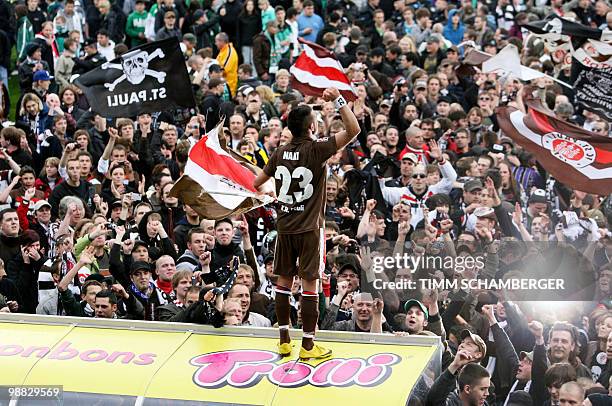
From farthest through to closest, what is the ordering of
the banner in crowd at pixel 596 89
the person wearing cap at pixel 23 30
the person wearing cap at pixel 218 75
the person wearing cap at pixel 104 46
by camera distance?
the person wearing cap at pixel 23 30 → the person wearing cap at pixel 104 46 → the person wearing cap at pixel 218 75 → the banner in crowd at pixel 596 89

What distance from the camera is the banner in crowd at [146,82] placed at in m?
16.8

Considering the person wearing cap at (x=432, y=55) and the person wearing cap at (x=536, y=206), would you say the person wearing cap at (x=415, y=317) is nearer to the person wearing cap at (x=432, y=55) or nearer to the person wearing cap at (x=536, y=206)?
the person wearing cap at (x=536, y=206)

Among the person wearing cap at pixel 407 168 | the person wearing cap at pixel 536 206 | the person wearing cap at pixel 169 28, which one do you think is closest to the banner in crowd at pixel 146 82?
the person wearing cap at pixel 407 168

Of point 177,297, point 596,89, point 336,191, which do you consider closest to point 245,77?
point 336,191

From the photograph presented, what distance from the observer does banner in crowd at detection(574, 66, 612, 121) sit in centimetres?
1738

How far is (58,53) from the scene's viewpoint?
2425cm

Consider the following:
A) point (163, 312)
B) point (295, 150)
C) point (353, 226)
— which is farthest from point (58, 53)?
point (295, 150)

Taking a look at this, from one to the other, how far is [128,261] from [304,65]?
4.74 metres

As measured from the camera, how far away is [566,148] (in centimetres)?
1489

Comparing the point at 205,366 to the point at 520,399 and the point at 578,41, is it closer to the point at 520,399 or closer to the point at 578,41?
the point at 520,399

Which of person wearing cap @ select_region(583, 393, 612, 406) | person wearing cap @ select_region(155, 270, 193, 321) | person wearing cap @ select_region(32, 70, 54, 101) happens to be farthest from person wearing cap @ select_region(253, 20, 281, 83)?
person wearing cap @ select_region(583, 393, 612, 406)

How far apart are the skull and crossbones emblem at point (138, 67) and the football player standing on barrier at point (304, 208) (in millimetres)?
5818

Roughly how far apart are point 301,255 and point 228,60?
42.0 ft

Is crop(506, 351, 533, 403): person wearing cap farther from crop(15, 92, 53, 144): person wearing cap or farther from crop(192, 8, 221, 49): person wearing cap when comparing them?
crop(192, 8, 221, 49): person wearing cap
